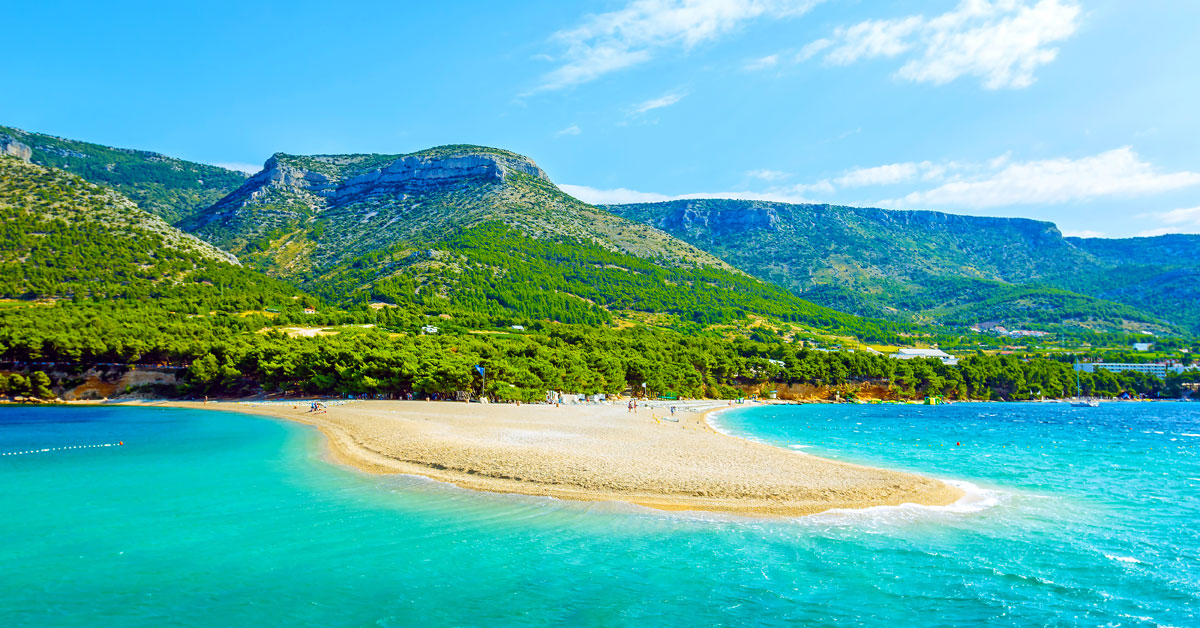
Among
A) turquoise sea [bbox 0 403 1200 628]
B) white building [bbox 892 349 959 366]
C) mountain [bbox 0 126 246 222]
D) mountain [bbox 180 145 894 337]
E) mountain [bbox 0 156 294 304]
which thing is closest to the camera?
turquoise sea [bbox 0 403 1200 628]

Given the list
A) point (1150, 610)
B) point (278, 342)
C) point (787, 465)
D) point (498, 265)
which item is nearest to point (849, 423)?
point (787, 465)

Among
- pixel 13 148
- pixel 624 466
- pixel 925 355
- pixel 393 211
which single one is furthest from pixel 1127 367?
pixel 13 148

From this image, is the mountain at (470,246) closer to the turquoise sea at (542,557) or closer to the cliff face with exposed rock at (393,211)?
the cliff face with exposed rock at (393,211)

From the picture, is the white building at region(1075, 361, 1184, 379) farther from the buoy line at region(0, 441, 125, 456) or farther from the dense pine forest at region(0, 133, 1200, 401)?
the buoy line at region(0, 441, 125, 456)

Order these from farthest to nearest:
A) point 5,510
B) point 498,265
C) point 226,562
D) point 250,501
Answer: point 498,265, point 250,501, point 5,510, point 226,562

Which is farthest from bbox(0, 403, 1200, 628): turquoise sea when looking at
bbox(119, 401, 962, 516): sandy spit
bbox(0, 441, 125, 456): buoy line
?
bbox(0, 441, 125, 456): buoy line

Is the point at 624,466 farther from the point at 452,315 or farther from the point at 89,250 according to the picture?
the point at 89,250

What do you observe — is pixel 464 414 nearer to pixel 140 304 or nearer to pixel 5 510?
pixel 5 510
